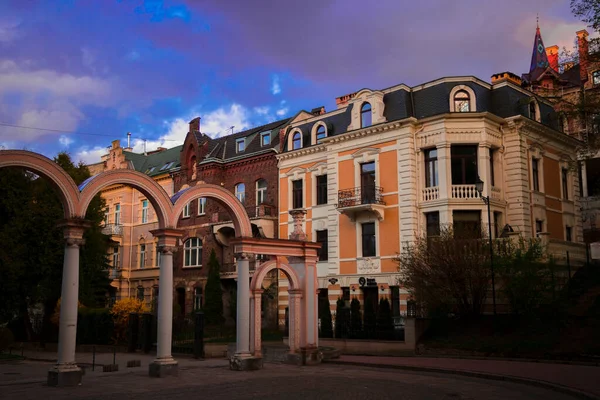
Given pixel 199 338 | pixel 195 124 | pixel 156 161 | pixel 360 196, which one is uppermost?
pixel 195 124

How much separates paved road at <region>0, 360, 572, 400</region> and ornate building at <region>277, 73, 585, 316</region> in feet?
44.8

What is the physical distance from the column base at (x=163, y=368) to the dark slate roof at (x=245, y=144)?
81.4 feet

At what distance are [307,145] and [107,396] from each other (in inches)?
1079

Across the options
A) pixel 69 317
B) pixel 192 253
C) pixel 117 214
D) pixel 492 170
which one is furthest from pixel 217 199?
pixel 117 214

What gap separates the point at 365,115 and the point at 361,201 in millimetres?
5099

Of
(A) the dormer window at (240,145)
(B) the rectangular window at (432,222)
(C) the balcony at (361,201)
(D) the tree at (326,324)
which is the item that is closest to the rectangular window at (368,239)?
(C) the balcony at (361,201)

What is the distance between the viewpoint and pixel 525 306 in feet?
75.8

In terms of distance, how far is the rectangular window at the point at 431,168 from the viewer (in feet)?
105

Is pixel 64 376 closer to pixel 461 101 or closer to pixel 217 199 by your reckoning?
pixel 217 199

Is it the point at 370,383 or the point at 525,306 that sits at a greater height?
the point at 525,306

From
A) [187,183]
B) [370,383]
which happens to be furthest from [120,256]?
[370,383]

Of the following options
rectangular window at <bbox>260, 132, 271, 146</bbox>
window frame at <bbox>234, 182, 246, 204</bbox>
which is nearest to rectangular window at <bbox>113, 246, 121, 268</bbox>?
window frame at <bbox>234, 182, 246, 204</bbox>

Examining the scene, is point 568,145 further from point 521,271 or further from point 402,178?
point 521,271

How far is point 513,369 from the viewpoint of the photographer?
58.7 feet
